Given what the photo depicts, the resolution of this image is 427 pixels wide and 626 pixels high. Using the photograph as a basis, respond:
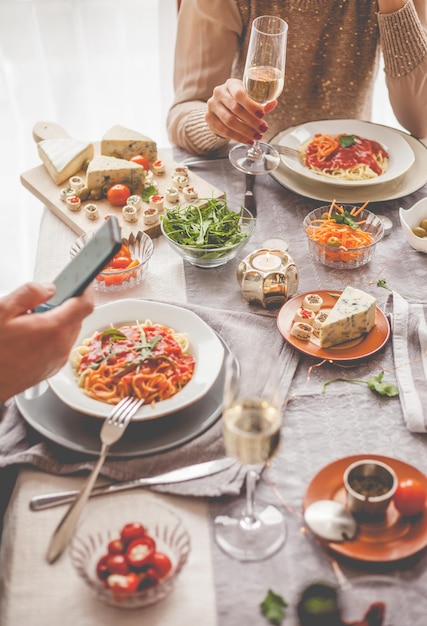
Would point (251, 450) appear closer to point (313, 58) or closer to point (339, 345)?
point (339, 345)

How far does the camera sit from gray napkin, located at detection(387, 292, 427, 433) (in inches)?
53.0

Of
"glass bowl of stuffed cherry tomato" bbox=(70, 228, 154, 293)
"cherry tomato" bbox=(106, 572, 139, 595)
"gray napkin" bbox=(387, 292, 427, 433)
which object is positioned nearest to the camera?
"cherry tomato" bbox=(106, 572, 139, 595)

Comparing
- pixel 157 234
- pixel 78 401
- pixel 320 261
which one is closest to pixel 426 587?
pixel 78 401

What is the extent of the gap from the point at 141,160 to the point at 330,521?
1.44 meters

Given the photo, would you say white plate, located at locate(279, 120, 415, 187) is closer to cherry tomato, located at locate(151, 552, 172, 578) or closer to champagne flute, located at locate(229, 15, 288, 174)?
champagne flute, located at locate(229, 15, 288, 174)

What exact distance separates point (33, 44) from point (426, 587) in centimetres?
386

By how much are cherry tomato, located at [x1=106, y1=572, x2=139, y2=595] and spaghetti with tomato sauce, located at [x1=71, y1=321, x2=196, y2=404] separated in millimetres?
384

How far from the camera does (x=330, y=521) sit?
3.78ft

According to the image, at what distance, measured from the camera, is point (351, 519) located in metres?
1.15

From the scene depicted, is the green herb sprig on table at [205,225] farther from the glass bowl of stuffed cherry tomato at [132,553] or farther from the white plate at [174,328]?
the glass bowl of stuffed cherry tomato at [132,553]

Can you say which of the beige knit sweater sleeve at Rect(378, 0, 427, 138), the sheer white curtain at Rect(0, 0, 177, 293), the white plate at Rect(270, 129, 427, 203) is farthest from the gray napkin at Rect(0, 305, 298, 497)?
the sheer white curtain at Rect(0, 0, 177, 293)

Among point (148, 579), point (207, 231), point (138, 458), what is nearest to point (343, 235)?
point (207, 231)

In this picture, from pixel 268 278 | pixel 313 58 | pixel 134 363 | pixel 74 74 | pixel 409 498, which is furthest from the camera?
pixel 74 74

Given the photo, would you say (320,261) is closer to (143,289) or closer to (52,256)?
(143,289)
